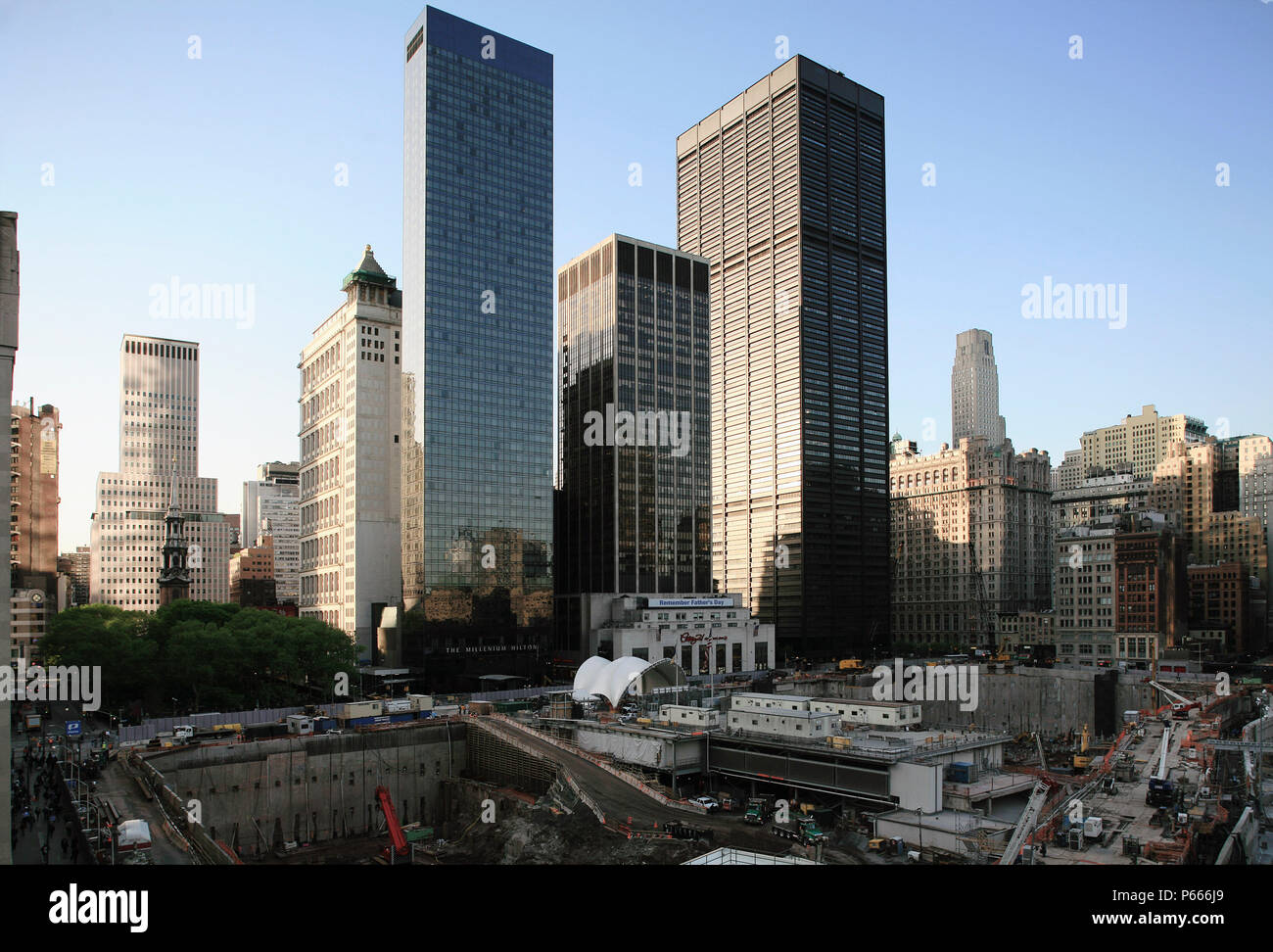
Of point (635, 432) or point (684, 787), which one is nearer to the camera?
point (684, 787)

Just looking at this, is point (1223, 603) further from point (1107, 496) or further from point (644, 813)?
point (644, 813)

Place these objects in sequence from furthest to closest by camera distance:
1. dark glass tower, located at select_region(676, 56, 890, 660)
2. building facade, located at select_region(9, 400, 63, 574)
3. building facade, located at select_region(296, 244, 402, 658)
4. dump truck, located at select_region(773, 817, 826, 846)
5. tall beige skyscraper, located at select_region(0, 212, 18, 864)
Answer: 1. dark glass tower, located at select_region(676, 56, 890, 660)
2. building facade, located at select_region(9, 400, 63, 574)
3. building facade, located at select_region(296, 244, 402, 658)
4. dump truck, located at select_region(773, 817, 826, 846)
5. tall beige skyscraper, located at select_region(0, 212, 18, 864)

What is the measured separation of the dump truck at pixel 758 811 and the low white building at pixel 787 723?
543cm

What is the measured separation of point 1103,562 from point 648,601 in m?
69.2

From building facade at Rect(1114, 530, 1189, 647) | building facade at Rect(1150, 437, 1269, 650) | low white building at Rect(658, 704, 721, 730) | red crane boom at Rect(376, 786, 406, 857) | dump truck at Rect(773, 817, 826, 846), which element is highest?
building facade at Rect(1150, 437, 1269, 650)

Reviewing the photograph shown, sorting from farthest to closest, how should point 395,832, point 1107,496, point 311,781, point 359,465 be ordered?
point 1107,496 → point 359,465 → point 311,781 → point 395,832

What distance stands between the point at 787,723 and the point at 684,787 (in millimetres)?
9335

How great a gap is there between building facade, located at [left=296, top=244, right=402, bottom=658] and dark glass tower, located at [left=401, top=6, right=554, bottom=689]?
499cm

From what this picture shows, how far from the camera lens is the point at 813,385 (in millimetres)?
183875

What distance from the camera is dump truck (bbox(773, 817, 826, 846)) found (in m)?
47.9

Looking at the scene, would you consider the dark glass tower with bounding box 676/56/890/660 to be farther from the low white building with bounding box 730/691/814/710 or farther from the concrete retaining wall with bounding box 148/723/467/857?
the concrete retaining wall with bounding box 148/723/467/857

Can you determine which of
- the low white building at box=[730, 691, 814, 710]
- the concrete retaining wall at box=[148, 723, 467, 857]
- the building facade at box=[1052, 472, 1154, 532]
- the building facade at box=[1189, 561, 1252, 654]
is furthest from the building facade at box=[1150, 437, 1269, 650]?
the concrete retaining wall at box=[148, 723, 467, 857]

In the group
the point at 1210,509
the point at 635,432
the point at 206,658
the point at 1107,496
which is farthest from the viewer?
the point at 1107,496

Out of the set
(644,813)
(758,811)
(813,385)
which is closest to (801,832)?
(758,811)
